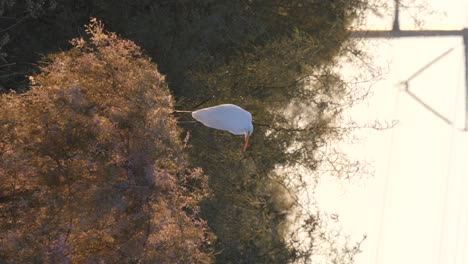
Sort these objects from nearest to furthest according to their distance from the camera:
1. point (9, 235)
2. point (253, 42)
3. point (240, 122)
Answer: point (9, 235) → point (240, 122) → point (253, 42)

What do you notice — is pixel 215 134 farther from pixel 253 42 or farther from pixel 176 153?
pixel 176 153

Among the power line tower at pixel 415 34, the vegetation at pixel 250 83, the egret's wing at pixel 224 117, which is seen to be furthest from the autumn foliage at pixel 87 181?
the power line tower at pixel 415 34

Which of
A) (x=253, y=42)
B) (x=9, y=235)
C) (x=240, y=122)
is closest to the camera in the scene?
(x=9, y=235)

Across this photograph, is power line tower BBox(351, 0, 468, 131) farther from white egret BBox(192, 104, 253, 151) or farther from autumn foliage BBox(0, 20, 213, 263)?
autumn foliage BBox(0, 20, 213, 263)

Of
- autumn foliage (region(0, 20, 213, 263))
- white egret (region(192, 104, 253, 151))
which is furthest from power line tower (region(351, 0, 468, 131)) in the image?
autumn foliage (region(0, 20, 213, 263))

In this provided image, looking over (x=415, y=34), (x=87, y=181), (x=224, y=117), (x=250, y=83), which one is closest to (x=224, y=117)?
(x=224, y=117)

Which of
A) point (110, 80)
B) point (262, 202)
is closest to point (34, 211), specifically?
point (110, 80)

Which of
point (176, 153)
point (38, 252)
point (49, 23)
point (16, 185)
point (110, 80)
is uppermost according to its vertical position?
point (49, 23)
